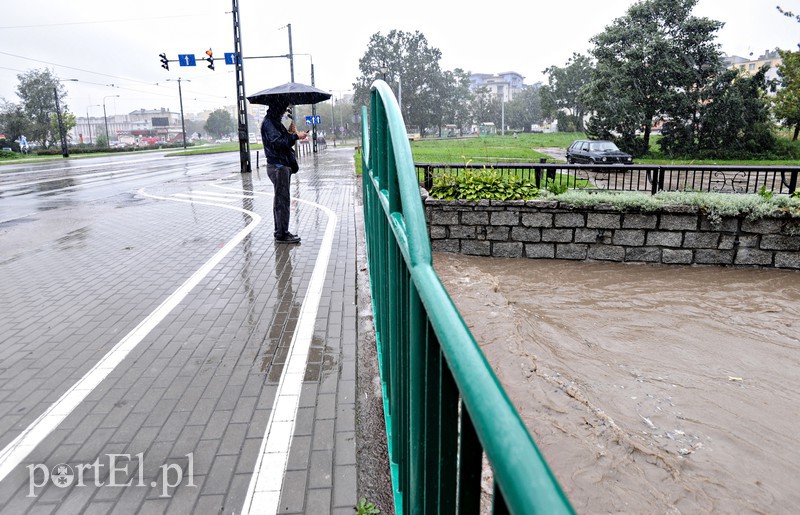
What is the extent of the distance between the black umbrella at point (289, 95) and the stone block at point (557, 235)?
4.43 metres

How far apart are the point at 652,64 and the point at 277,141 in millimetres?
32772

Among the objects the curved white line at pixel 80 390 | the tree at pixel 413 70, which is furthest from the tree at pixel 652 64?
the tree at pixel 413 70

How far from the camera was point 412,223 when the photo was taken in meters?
1.46

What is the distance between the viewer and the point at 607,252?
7.94m

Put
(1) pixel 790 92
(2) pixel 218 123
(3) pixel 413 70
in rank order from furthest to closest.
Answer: (2) pixel 218 123
(3) pixel 413 70
(1) pixel 790 92

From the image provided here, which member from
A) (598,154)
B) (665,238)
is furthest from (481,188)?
(598,154)

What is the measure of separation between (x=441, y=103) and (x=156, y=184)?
251ft

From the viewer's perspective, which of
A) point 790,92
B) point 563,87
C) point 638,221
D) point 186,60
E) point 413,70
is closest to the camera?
point 638,221

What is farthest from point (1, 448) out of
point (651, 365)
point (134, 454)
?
point (651, 365)

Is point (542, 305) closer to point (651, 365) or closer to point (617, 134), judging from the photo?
point (651, 365)

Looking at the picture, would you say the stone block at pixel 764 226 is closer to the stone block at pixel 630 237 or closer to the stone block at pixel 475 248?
the stone block at pixel 630 237

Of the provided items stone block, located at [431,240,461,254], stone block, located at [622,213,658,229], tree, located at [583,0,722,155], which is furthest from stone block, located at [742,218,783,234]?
tree, located at [583,0,722,155]

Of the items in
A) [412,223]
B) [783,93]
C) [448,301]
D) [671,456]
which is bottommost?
[671,456]

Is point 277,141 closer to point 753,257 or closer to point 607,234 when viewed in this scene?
point 607,234
